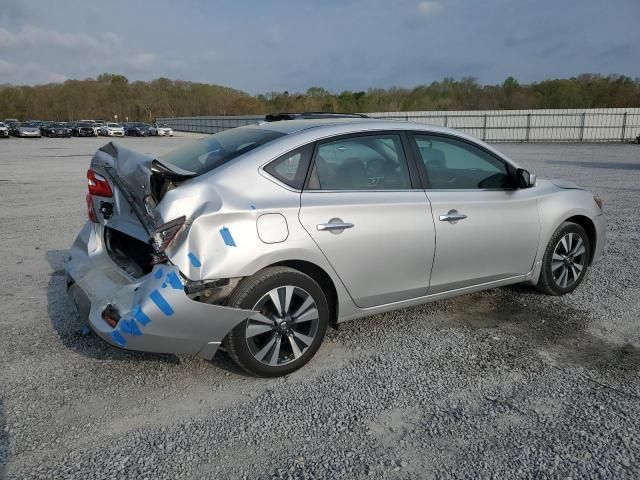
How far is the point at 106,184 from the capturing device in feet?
11.6

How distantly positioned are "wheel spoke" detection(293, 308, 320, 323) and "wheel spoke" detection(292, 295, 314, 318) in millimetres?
21

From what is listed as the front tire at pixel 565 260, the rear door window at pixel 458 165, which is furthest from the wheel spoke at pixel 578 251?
the rear door window at pixel 458 165

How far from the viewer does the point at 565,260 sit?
4746 millimetres

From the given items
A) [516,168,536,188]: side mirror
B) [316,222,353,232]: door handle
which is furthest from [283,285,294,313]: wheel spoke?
[516,168,536,188]: side mirror

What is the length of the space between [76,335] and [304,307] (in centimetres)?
191

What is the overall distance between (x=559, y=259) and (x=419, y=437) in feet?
8.96

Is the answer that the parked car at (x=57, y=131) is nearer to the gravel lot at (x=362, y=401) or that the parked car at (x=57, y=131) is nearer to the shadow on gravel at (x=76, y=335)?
the shadow on gravel at (x=76, y=335)

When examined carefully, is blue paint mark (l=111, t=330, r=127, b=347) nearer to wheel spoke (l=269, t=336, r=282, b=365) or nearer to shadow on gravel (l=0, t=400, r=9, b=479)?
shadow on gravel (l=0, t=400, r=9, b=479)

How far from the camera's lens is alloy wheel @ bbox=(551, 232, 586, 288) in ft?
15.4

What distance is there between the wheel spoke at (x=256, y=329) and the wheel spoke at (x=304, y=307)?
197 millimetres

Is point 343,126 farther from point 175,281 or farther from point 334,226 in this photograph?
point 175,281

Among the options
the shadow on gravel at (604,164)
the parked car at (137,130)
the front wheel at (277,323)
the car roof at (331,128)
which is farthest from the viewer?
the parked car at (137,130)

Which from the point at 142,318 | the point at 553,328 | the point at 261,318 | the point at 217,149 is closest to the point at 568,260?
the point at 553,328

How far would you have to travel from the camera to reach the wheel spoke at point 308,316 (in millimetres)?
3307
